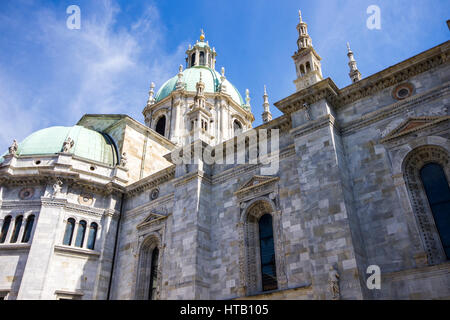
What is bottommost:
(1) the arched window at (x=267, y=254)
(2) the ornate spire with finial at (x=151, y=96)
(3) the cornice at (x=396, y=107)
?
(1) the arched window at (x=267, y=254)

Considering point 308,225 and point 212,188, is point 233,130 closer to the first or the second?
point 212,188

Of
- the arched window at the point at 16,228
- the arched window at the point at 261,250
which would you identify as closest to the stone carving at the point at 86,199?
the arched window at the point at 16,228

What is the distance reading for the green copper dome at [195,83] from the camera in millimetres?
41500

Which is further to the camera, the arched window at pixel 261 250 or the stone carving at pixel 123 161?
the stone carving at pixel 123 161

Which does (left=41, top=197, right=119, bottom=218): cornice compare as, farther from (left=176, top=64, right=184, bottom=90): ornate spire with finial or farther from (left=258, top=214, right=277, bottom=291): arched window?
(left=176, top=64, right=184, bottom=90): ornate spire with finial

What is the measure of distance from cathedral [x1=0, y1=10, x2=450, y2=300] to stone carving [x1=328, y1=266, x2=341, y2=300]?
4 cm

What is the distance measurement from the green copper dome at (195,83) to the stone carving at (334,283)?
30.1 m

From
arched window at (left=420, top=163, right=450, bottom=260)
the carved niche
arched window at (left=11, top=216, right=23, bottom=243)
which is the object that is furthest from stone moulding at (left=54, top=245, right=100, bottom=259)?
arched window at (left=420, top=163, right=450, bottom=260)

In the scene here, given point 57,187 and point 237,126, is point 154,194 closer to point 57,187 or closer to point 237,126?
point 57,187

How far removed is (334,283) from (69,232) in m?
16.3

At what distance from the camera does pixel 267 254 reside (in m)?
17.6

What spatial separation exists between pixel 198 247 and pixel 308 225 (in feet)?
18.7

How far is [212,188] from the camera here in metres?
20.8

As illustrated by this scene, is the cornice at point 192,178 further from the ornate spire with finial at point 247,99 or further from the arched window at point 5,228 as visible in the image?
the ornate spire with finial at point 247,99
